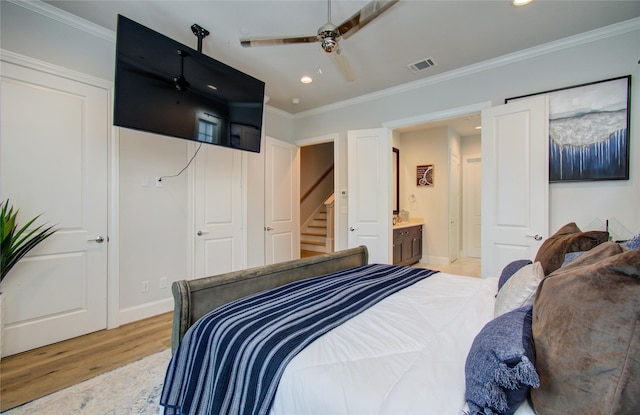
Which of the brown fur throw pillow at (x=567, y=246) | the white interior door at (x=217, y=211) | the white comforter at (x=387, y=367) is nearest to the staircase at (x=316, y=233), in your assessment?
the white interior door at (x=217, y=211)

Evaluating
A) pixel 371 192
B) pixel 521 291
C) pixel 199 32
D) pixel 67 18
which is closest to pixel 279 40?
pixel 199 32

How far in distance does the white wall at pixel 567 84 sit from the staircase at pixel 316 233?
3.50 meters

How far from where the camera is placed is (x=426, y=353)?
3.51ft

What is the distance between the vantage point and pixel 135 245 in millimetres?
2988

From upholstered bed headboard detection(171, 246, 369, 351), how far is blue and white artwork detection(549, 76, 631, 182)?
8.22ft

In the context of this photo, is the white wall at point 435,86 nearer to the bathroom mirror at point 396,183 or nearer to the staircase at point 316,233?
the bathroom mirror at point 396,183

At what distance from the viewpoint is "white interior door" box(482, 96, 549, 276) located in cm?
282

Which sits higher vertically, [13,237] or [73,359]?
[13,237]

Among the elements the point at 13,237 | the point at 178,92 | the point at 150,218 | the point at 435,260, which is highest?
the point at 178,92

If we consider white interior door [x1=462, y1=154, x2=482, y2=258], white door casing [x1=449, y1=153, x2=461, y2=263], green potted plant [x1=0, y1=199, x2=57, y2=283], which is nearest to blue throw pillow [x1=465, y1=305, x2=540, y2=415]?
green potted plant [x1=0, y1=199, x2=57, y2=283]

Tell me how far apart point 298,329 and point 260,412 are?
316 millimetres

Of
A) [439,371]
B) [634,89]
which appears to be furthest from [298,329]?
[634,89]

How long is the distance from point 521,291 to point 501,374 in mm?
585

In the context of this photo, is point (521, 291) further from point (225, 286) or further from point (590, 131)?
point (590, 131)
